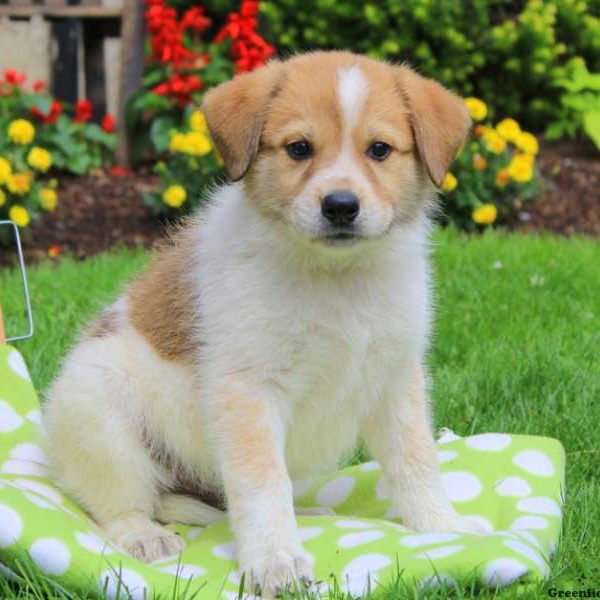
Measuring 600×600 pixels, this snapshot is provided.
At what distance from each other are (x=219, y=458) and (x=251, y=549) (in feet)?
0.96

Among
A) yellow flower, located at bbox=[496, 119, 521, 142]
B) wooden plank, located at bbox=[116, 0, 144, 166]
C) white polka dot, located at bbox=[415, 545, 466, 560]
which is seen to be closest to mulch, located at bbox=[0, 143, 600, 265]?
wooden plank, located at bbox=[116, 0, 144, 166]

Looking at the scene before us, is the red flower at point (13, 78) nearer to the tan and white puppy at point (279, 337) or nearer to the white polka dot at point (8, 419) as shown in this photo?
the white polka dot at point (8, 419)

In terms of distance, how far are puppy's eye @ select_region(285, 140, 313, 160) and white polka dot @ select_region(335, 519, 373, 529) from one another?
1125 mm

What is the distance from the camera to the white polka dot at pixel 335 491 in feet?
12.8

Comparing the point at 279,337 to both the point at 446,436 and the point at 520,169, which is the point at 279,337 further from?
the point at 520,169

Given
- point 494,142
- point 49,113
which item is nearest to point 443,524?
point 494,142

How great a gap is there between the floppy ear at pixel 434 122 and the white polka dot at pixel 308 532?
111 centimetres

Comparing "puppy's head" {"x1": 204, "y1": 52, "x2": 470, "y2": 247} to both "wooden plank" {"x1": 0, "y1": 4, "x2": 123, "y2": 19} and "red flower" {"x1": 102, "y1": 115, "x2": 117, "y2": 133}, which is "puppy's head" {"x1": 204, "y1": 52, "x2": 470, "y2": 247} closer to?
"red flower" {"x1": 102, "y1": 115, "x2": 117, "y2": 133}

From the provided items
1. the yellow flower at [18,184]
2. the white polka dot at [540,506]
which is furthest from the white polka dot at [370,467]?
the yellow flower at [18,184]

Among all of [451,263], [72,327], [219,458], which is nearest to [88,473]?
[219,458]

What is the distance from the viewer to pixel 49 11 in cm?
888

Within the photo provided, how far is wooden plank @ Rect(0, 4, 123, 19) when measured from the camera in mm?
8867

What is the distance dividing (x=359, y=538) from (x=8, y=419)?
5.24 ft

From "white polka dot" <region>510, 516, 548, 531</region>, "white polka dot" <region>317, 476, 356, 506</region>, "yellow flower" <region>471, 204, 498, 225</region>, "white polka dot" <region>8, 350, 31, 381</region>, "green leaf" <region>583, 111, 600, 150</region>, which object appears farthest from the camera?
"green leaf" <region>583, 111, 600, 150</region>
